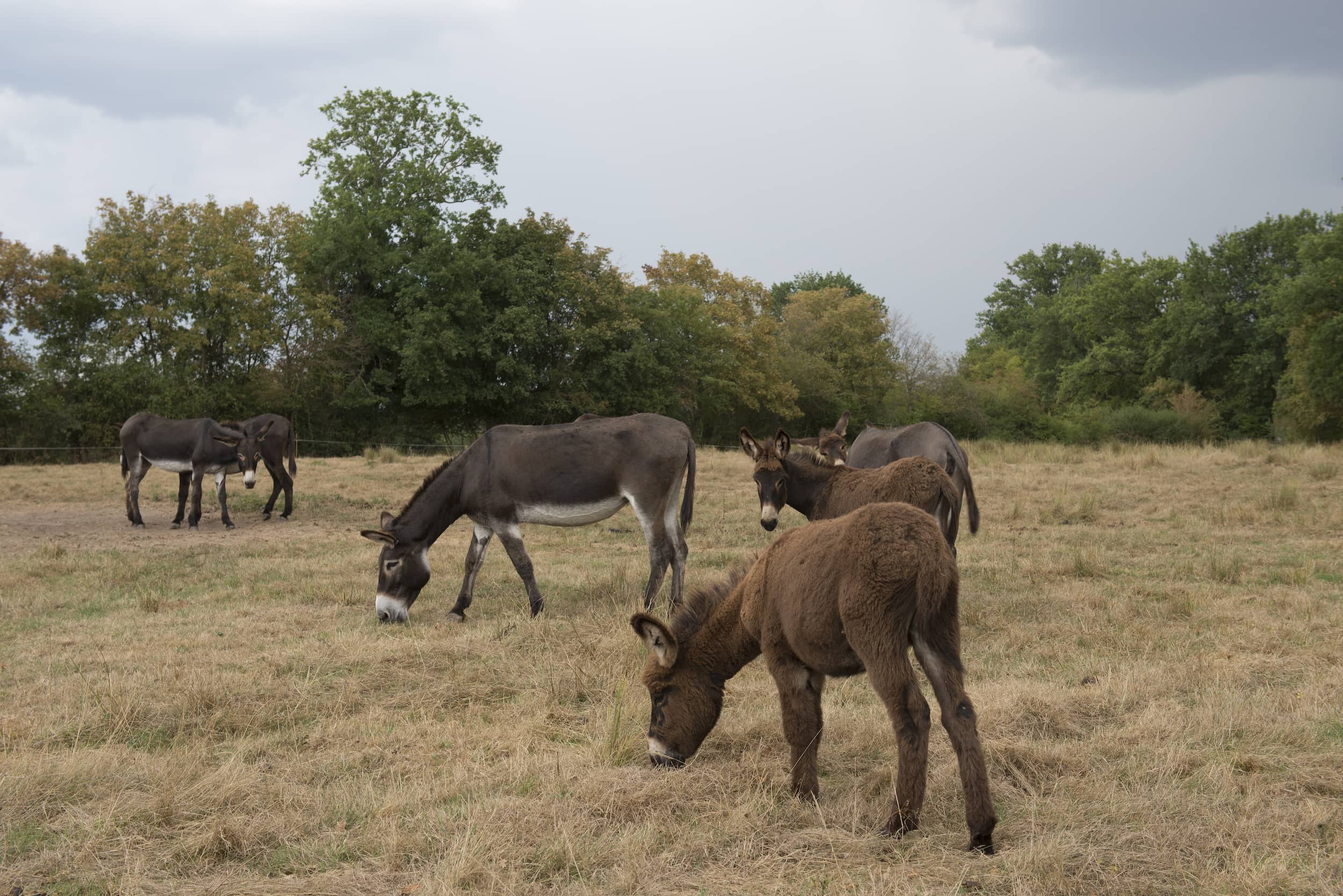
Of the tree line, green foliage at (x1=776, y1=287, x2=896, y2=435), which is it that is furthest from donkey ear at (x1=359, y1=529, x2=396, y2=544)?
green foliage at (x1=776, y1=287, x2=896, y2=435)

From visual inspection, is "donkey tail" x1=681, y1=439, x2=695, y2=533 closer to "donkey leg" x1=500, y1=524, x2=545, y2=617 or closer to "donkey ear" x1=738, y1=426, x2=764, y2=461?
"donkey ear" x1=738, y1=426, x2=764, y2=461

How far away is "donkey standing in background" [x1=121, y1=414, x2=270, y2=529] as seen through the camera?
17.1m

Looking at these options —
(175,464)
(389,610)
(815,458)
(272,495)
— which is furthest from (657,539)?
(175,464)

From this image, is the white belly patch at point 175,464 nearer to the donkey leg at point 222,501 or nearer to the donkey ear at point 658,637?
the donkey leg at point 222,501

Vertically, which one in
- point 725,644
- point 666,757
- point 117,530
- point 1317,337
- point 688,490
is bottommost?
point 117,530

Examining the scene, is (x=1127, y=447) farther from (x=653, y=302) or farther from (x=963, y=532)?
(x=653, y=302)

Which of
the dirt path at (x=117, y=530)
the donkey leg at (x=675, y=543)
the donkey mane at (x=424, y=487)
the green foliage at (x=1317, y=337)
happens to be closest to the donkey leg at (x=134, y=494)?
the dirt path at (x=117, y=530)

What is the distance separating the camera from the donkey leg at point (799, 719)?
4.68 metres

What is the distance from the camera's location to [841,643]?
14.5 ft

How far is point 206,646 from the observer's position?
8.03 meters

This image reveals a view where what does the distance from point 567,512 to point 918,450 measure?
4619 mm

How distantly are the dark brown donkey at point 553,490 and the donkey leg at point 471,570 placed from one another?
2 centimetres

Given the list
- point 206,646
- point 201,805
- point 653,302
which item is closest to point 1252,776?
point 201,805

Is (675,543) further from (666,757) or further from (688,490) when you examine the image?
(666,757)
